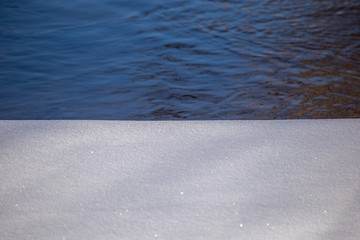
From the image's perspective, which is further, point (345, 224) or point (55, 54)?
point (55, 54)

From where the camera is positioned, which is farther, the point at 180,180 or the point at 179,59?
the point at 179,59

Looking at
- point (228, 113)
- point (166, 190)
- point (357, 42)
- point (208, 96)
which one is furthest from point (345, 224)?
point (357, 42)

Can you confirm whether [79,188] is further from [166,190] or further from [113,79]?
[113,79]

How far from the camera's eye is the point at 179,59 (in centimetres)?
197

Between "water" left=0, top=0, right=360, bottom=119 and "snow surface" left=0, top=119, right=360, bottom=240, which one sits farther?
"water" left=0, top=0, right=360, bottom=119

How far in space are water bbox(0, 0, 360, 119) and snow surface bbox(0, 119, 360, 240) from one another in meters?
0.40

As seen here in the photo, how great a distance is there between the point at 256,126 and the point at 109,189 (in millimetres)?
478

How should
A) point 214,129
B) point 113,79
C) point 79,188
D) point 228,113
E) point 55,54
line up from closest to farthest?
1. point 79,188
2. point 214,129
3. point 228,113
4. point 113,79
5. point 55,54

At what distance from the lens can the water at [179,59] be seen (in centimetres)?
159

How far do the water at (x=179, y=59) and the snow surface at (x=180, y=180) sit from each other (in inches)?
15.9

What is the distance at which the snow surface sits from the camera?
2.51ft

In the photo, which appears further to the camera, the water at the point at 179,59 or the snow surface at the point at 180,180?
the water at the point at 179,59

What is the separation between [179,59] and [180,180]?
1149 mm

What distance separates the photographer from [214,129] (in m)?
1.14
